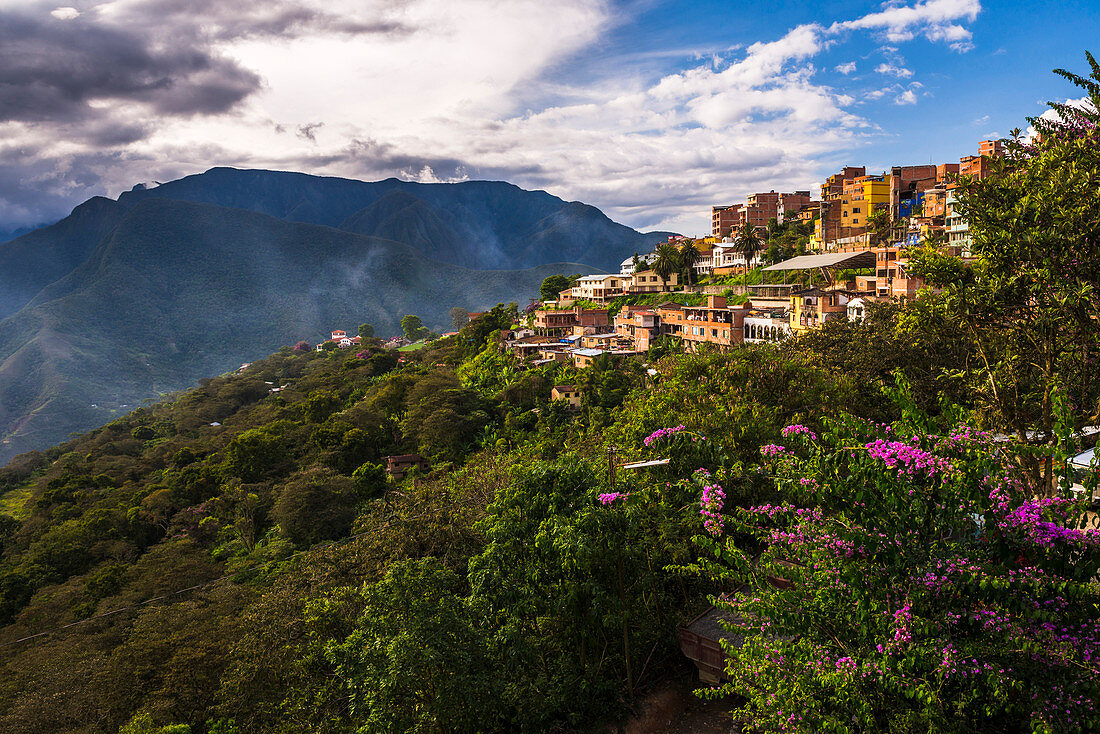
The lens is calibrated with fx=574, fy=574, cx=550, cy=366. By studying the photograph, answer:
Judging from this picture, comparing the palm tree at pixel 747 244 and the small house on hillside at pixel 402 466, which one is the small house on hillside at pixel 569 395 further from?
the palm tree at pixel 747 244

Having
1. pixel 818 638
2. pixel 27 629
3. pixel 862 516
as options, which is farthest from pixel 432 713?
pixel 27 629

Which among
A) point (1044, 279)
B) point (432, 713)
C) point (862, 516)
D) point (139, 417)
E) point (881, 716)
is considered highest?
point (1044, 279)

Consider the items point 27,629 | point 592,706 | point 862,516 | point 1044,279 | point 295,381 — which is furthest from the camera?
point 295,381

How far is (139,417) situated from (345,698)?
7127cm

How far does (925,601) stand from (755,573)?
1414mm

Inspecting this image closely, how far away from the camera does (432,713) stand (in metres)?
7.53

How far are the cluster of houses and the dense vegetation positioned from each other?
524 inches

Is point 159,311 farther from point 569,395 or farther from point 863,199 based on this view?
point 863,199

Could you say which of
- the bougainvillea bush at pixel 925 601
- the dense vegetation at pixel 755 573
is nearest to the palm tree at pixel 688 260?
the dense vegetation at pixel 755 573

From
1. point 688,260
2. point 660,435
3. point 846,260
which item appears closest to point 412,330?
point 688,260

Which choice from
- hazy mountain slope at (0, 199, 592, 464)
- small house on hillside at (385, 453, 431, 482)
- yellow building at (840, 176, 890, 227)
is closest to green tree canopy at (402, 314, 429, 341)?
hazy mountain slope at (0, 199, 592, 464)

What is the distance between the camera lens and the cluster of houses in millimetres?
33406

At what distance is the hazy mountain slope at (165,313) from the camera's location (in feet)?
316

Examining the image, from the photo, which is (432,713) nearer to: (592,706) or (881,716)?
(592,706)
